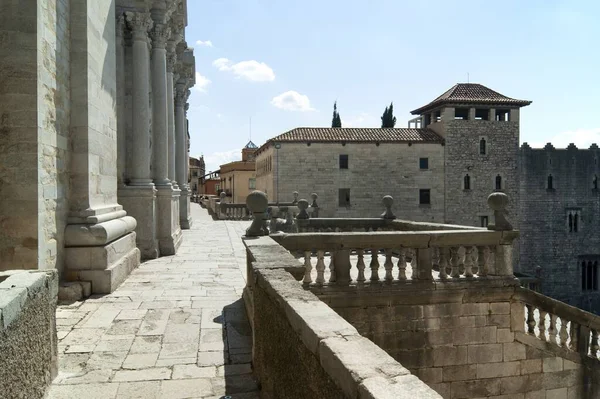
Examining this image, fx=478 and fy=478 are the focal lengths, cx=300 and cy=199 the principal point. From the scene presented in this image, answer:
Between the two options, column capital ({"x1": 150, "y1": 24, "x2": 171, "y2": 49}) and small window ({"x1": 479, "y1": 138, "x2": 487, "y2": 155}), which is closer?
column capital ({"x1": 150, "y1": 24, "x2": 171, "y2": 49})

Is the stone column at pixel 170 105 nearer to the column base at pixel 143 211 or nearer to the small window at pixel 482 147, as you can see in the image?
the column base at pixel 143 211

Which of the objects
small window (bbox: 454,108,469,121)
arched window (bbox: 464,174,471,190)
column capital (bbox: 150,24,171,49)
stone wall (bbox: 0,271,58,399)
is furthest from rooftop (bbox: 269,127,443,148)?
stone wall (bbox: 0,271,58,399)

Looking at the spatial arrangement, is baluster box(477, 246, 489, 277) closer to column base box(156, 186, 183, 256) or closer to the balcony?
the balcony

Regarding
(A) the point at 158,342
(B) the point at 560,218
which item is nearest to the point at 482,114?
(B) the point at 560,218

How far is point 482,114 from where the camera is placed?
37312mm

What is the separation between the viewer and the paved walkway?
418cm

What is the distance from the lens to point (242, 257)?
38.3 feet

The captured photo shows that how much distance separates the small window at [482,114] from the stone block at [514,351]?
3226cm

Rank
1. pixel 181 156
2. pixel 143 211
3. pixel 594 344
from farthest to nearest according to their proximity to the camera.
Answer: pixel 181 156 → pixel 143 211 → pixel 594 344

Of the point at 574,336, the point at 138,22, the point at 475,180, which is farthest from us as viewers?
the point at 475,180

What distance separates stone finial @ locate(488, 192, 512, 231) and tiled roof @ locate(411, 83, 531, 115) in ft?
96.7

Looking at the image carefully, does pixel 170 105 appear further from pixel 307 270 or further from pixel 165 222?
pixel 307 270

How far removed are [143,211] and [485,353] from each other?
7511 mm

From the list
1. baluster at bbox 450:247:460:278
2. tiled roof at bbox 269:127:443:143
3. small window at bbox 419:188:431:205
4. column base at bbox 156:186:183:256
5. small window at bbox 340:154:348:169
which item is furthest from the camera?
small window at bbox 419:188:431:205
